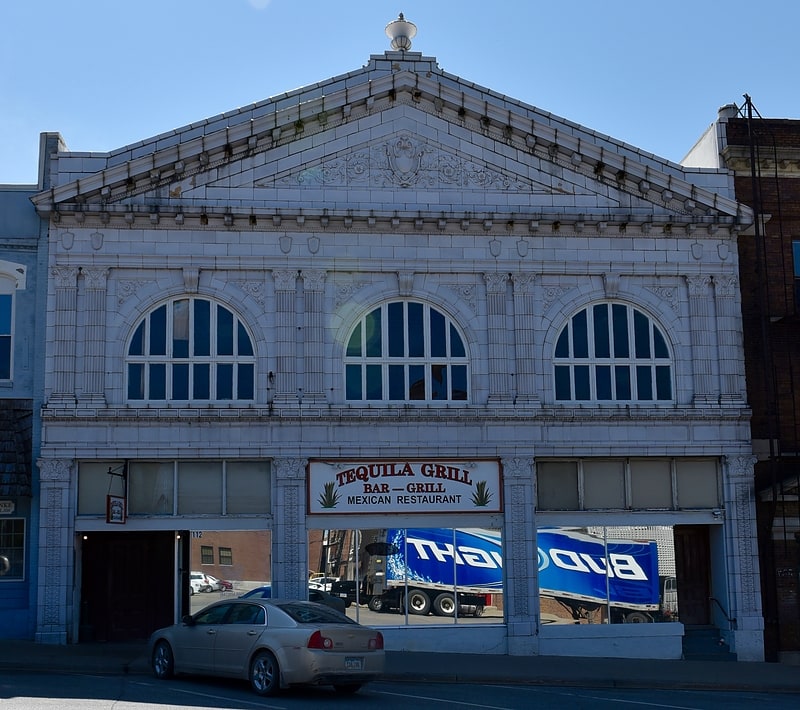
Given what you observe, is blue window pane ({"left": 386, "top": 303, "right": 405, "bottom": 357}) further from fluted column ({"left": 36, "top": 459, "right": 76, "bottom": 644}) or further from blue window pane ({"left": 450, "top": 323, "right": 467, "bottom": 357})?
fluted column ({"left": 36, "top": 459, "right": 76, "bottom": 644})

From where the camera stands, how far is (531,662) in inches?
865

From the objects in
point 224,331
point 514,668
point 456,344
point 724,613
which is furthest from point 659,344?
point 224,331

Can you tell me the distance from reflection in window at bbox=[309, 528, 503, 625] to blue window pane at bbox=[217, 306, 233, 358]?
429cm

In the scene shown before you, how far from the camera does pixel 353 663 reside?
16.3 meters

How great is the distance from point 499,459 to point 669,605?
481 centimetres

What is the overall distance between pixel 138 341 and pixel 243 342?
7.16ft

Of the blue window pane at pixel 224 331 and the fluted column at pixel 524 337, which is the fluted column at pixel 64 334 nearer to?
the blue window pane at pixel 224 331

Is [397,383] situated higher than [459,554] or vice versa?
[397,383]

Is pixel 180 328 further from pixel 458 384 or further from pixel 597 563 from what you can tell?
pixel 597 563

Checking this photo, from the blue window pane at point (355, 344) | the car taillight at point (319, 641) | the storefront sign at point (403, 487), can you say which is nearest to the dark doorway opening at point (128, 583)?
the storefront sign at point (403, 487)

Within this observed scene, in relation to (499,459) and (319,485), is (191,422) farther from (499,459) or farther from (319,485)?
(499,459)

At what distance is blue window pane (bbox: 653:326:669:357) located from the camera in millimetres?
24969

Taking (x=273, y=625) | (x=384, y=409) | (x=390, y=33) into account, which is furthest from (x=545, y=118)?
(x=273, y=625)

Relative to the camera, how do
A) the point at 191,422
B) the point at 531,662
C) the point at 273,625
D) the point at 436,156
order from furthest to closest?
1. the point at 436,156
2. the point at 191,422
3. the point at 531,662
4. the point at 273,625
